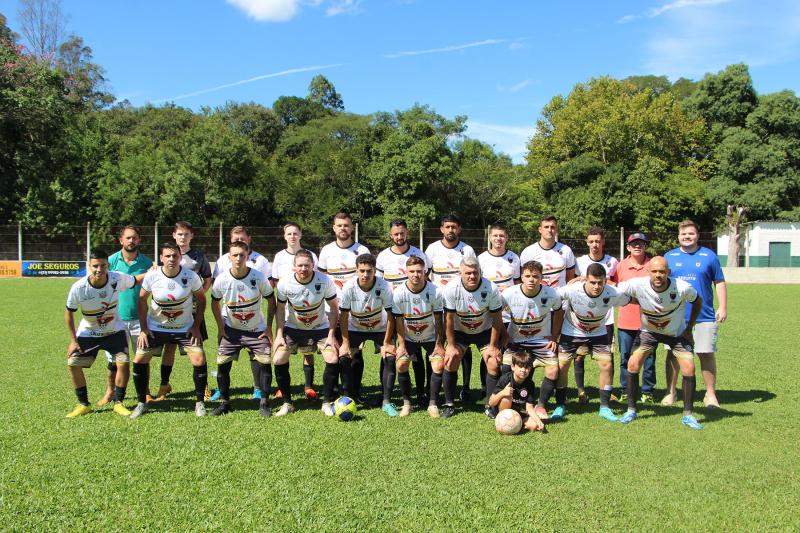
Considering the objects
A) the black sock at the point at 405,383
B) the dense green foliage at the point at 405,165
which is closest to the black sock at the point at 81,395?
the black sock at the point at 405,383

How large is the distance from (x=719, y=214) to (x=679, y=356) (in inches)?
1334

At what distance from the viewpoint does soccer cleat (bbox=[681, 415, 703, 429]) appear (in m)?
5.22

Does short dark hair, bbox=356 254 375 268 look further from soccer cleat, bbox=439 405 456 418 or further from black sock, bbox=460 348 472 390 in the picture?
soccer cleat, bbox=439 405 456 418

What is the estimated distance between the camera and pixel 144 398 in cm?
570

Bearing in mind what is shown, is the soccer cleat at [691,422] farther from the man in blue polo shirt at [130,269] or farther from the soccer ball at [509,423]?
the man in blue polo shirt at [130,269]

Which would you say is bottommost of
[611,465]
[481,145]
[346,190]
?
[611,465]

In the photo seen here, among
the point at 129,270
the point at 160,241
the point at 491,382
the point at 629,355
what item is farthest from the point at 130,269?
the point at 160,241

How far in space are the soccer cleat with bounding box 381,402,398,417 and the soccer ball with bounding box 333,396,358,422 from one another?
1.11 ft

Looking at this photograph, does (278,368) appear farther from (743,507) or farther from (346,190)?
(346,190)

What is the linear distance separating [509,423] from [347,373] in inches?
70.9

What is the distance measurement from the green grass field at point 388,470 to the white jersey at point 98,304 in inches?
32.4

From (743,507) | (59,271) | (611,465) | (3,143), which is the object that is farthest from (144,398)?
(3,143)

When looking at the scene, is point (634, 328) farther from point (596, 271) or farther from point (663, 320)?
point (596, 271)

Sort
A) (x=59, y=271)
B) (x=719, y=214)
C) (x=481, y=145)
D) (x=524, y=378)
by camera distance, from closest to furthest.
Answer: (x=524, y=378), (x=59, y=271), (x=719, y=214), (x=481, y=145)
